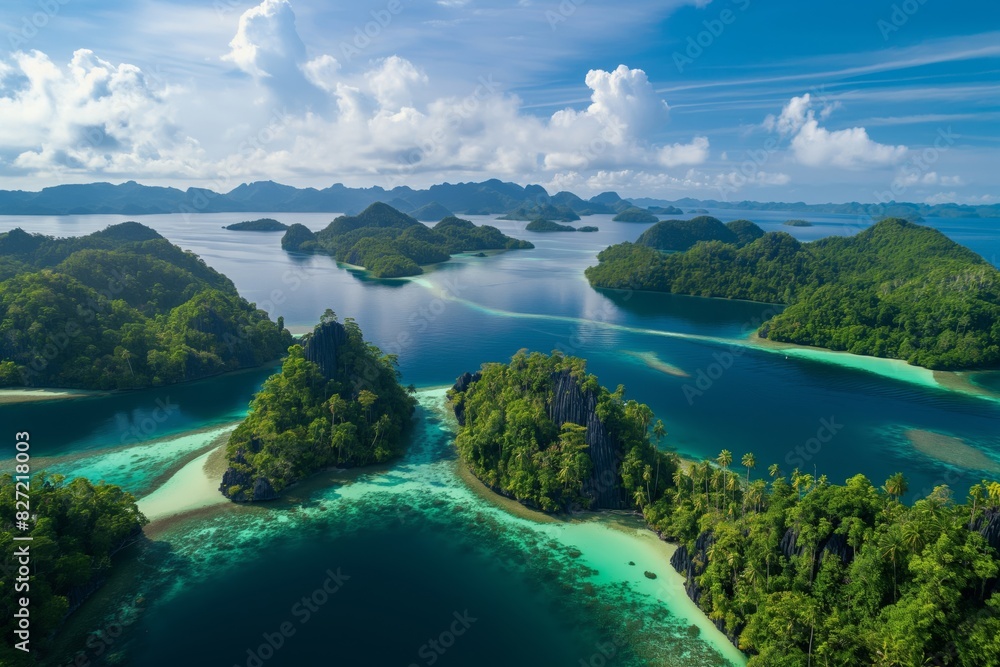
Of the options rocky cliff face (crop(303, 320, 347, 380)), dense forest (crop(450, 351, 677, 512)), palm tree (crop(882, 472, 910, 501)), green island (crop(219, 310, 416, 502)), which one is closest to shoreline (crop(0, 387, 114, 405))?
green island (crop(219, 310, 416, 502))

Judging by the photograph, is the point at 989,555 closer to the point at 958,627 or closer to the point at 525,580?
the point at 958,627

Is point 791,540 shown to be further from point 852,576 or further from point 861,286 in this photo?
point 861,286

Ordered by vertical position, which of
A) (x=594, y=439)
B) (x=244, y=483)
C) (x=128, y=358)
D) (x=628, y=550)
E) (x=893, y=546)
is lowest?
(x=628, y=550)

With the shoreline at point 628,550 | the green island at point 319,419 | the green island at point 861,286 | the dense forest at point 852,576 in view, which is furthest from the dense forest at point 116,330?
the green island at point 861,286

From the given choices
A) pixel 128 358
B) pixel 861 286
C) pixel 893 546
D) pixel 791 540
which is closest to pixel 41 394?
pixel 128 358

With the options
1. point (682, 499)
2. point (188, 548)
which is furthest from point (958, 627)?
point (188, 548)

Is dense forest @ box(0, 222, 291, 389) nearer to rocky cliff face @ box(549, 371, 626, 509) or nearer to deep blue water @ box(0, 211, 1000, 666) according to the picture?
deep blue water @ box(0, 211, 1000, 666)
